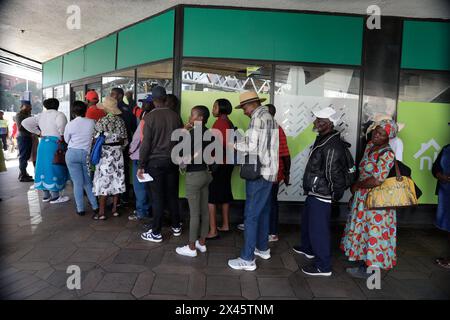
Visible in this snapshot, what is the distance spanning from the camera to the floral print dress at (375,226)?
2.86m

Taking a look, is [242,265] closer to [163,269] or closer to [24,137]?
[163,269]

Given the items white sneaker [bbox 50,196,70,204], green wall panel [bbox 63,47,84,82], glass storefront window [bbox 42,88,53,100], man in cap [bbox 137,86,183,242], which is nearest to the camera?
man in cap [bbox 137,86,183,242]

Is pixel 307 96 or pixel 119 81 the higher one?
pixel 119 81

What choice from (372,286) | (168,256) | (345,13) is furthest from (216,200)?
(345,13)

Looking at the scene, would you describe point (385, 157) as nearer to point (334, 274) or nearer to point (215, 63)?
point (334, 274)

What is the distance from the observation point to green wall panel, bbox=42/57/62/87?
8.53 metres

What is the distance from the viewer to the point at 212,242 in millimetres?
3822

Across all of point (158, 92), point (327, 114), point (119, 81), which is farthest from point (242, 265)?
point (119, 81)

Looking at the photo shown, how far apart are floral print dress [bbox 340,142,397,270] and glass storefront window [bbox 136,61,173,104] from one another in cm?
305

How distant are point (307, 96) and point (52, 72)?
7.79 metres

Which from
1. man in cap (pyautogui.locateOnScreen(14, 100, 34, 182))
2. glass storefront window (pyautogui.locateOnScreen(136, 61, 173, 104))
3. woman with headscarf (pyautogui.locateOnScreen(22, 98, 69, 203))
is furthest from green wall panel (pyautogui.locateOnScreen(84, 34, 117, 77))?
woman with headscarf (pyautogui.locateOnScreen(22, 98, 69, 203))

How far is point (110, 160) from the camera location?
4375mm

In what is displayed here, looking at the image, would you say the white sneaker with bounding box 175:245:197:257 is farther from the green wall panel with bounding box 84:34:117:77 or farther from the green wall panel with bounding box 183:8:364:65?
the green wall panel with bounding box 84:34:117:77

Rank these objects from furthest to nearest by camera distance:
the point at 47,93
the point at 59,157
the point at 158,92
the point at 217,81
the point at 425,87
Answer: the point at 47,93
the point at 59,157
the point at 425,87
the point at 217,81
the point at 158,92
